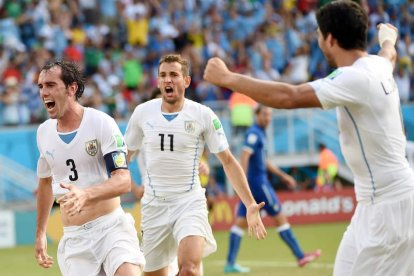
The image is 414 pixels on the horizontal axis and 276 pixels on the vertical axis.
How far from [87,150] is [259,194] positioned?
770 centimetres

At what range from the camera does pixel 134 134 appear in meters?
10.3

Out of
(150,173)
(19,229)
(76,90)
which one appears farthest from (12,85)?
(76,90)

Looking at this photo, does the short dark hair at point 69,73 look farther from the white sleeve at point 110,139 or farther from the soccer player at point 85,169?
the white sleeve at point 110,139

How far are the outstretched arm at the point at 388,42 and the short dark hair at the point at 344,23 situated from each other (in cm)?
83

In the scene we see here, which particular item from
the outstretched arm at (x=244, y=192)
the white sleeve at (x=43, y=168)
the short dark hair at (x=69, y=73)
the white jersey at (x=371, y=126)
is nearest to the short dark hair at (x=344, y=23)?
the white jersey at (x=371, y=126)

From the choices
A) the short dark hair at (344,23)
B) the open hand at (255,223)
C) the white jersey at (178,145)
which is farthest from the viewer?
the white jersey at (178,145)

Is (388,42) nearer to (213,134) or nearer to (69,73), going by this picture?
(69,73)

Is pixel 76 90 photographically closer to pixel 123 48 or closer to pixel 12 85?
pixel 12 85

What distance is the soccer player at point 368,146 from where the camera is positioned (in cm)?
623

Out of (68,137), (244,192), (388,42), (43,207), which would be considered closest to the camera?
(388,42)

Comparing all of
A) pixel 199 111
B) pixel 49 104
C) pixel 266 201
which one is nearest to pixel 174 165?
pixel 199 111

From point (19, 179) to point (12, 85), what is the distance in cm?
237

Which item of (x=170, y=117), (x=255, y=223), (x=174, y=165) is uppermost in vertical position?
(x=170, y=117)

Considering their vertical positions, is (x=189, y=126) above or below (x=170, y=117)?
below
